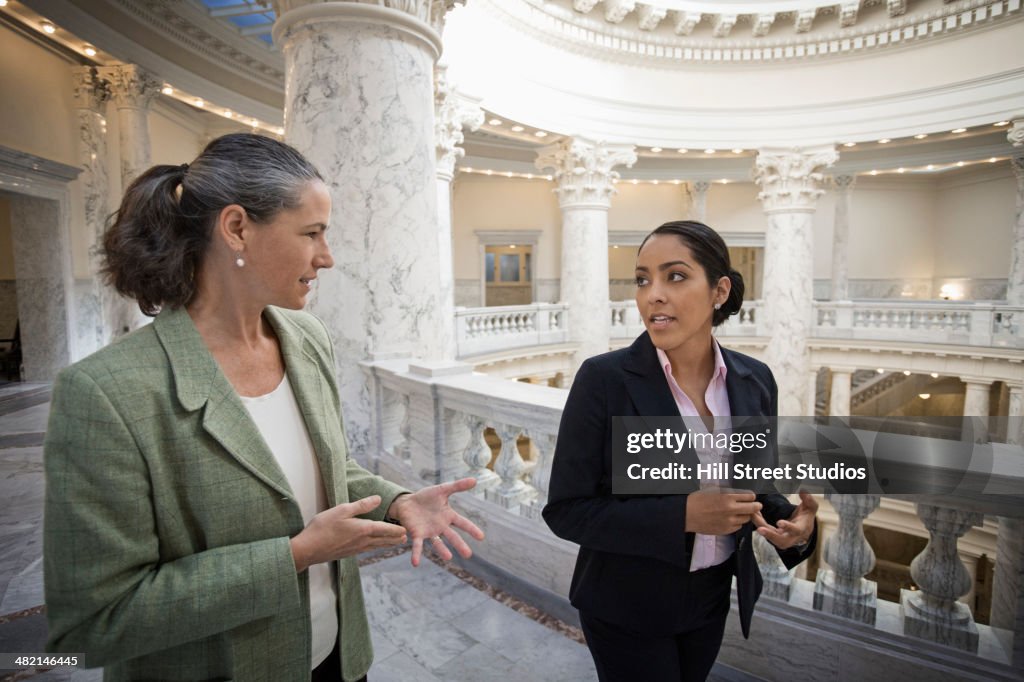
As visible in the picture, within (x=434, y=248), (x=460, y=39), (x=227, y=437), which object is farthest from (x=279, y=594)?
(x=460, y=39)

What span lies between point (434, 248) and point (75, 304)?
9.84 metres

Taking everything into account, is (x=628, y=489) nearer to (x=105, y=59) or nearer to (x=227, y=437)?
(x=227, y=437)

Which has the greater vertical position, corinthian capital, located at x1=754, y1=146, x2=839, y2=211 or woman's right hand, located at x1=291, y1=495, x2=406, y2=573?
corinthian capital, located at x1=754, y1=146, x2=839, y2=211

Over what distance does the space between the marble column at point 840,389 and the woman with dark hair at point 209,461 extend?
16711 mm

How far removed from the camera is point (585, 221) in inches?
515

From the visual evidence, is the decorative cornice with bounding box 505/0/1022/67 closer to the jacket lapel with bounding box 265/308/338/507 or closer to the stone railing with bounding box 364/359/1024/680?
the stone railing with bounding box 364/359/1024/680

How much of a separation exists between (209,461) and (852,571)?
250 cm

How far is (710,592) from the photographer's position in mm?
1666

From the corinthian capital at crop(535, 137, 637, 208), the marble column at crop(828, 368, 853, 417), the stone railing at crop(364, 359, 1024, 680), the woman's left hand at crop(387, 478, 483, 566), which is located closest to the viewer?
the woman's left hand at crop(387, 478, 483, 566)

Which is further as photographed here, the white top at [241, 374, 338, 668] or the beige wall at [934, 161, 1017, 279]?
the beige wall at [934, 161, 1017, 279]

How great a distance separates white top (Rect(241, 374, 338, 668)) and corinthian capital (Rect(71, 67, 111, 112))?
40.7 feet

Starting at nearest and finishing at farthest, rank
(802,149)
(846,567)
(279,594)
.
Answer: (279,594) < (846,567) < (802,149)

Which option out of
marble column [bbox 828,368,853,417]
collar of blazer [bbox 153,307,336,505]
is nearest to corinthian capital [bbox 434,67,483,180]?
collar of blazer [bbox 153,307,336,505]

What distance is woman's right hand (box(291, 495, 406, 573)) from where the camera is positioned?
1252mm
